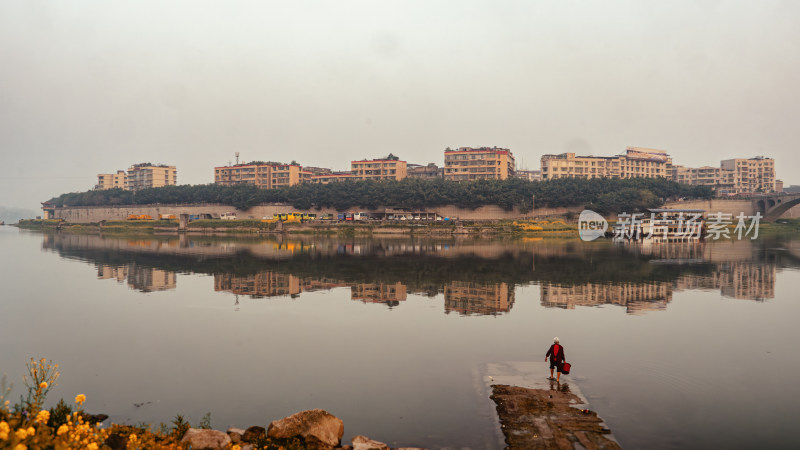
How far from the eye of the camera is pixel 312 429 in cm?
1148

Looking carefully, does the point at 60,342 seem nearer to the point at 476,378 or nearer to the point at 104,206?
the point at 476,378

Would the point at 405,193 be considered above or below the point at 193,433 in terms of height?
above

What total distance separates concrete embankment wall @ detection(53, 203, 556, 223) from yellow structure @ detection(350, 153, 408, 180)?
111 feet

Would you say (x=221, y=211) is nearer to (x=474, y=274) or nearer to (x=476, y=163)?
(x=476, y=163)

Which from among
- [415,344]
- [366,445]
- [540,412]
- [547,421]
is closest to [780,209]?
[415,344]

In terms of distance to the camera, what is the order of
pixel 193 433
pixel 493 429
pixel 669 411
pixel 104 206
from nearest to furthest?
pixel 193 433, pixel 493 429, pixel 669 411, pixel 104 206

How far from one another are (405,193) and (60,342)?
11606 cm

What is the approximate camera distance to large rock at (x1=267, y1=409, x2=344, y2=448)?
11.4m

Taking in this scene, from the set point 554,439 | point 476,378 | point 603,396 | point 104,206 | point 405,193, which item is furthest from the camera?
point 104,206

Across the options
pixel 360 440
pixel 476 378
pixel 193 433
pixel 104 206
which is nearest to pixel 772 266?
pixel 476 378

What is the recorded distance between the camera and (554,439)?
11.9m

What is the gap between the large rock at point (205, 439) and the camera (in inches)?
426

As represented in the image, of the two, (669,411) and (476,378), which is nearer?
(669,411)

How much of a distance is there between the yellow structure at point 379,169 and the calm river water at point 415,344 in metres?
134
